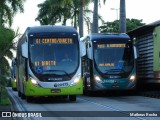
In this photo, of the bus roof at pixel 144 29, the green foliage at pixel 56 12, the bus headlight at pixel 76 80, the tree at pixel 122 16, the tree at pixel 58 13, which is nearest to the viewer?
the bus headlight at pixel 76 80

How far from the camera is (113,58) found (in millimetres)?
31469

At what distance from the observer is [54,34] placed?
2622 centimetres

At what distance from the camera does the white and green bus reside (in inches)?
1002

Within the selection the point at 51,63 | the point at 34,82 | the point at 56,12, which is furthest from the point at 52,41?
the point at 56,12

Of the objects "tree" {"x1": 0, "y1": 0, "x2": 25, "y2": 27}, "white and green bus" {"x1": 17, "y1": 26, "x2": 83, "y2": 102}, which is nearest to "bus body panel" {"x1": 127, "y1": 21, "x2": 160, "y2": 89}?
"white and green bus" {"x1": 17, "y1": 26, "x2": 83, "y2": 102}

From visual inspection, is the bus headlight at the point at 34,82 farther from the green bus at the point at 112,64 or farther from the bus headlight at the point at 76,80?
the green bus at the point at 112,64

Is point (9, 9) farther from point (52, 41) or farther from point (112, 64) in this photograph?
point (52, 41)

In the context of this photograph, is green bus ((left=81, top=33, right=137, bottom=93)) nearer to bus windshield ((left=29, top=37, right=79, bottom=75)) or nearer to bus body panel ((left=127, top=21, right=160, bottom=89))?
bus body panel ((left=127, top=21, right=160, bottom=89))

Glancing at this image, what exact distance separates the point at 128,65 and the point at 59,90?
700cm

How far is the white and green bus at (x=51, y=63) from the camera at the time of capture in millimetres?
25453

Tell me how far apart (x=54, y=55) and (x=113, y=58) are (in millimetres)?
6391

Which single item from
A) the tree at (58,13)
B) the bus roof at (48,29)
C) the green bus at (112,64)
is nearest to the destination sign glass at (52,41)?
the bus roof at (48,29)

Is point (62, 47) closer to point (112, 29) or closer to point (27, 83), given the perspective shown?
point (27, 83)

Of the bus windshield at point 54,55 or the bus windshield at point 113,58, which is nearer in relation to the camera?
the bus windshield at point 54,55
